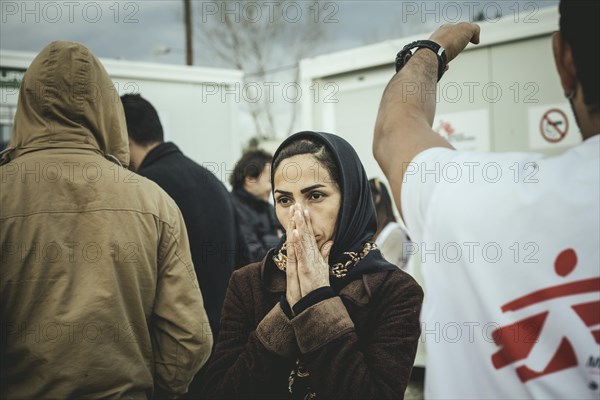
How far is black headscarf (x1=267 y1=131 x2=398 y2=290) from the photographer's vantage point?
2189 mm

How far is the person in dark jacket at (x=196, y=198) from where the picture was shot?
371 cm

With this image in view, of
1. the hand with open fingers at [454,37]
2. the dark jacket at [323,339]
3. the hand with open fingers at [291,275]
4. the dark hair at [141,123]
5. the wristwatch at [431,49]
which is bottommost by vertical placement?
the dark jacket at [323,339]

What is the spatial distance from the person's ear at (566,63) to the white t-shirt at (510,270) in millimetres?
120

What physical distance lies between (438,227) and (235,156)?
21.6 feet

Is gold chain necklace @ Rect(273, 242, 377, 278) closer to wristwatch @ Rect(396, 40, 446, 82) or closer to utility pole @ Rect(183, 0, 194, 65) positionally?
wristwatch @ Rect(396, 40, 446, 82)

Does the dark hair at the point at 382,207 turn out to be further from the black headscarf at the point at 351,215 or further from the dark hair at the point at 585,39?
the dark hair at the point at 585,39

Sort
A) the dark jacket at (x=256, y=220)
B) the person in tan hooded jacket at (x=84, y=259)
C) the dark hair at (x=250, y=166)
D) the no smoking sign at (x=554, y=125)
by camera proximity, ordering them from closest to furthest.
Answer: the person in tan hooded jacket at (x=84, y=259) → the no smoking sign at (x=554, y=125) → the dark jacket at (x=256, y=220) → the dark hair at (x=250, y=166)

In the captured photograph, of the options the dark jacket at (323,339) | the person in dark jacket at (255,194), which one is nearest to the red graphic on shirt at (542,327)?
the dark jacket at (323,339)

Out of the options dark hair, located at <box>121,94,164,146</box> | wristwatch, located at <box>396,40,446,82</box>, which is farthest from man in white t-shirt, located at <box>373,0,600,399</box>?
dark hair, located at <box>121,94,164,146</box>

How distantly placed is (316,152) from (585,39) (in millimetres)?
1300

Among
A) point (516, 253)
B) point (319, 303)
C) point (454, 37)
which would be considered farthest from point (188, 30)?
point (516, 253)

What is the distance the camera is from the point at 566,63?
47.5 inches

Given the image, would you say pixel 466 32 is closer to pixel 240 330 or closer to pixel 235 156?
pixel 240 330

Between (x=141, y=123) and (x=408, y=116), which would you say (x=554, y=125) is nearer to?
(x=141, y=123)
